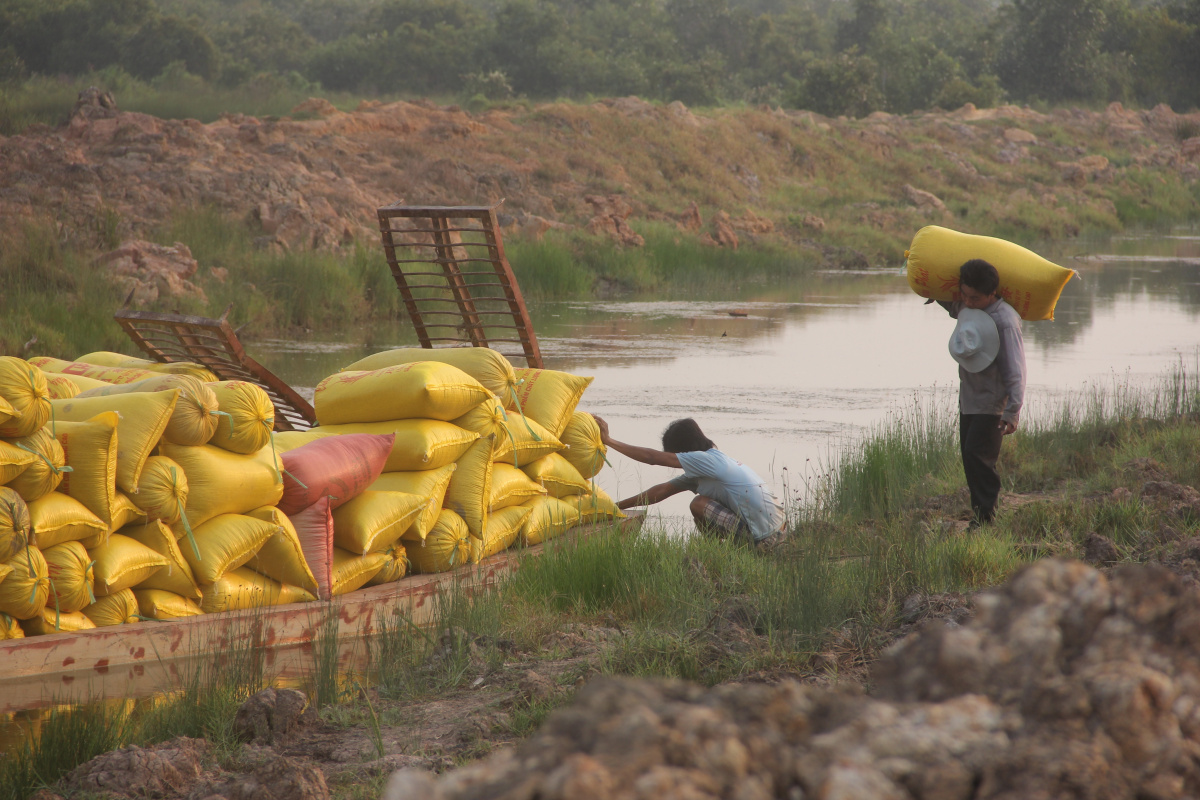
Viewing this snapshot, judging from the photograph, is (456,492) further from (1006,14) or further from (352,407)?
(1006,14)

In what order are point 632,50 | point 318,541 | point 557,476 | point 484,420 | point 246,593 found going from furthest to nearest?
point 632,50 < point 557,476 < point 484,420 < point 318,541 < point 246,593

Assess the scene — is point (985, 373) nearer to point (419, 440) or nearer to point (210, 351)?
point (419, 440)

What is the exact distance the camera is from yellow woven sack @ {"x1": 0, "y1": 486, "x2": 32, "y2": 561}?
11.0ft

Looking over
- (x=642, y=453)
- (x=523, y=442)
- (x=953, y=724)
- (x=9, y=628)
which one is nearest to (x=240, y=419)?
(x=9, y=628)

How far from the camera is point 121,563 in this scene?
12.2ft

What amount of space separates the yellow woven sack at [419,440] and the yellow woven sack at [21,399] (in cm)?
110

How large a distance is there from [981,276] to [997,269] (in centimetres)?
25

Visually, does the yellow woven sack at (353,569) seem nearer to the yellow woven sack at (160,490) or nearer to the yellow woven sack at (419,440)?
the yellow woven sack at (419,440)

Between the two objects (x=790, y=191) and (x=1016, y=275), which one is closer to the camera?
(x=1016, y=275)

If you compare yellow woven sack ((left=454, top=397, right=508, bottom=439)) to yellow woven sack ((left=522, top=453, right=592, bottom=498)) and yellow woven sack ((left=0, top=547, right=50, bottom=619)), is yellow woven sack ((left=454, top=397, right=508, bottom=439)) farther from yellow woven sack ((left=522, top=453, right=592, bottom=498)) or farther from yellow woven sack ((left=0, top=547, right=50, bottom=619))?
yellow woven sack ((left=0, top=547, right=50, bottom=619))

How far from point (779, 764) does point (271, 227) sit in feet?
52.3

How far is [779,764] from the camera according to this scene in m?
1.09

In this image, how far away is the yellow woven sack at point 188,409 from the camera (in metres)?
3.92

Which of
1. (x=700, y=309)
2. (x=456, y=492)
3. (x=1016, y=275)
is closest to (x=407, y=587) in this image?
(x=456, y=492)
